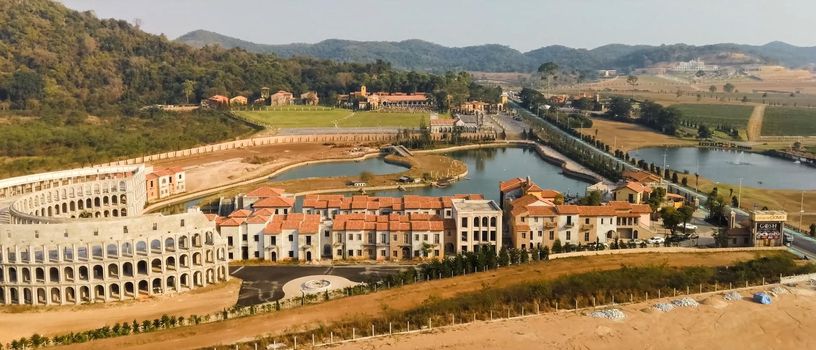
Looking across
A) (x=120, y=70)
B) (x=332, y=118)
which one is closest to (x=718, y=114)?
(x=332, y=118)

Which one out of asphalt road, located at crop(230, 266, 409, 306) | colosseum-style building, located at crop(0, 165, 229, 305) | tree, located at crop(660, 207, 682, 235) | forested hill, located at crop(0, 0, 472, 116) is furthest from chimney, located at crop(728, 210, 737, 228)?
forested hill, located at crop(0, 0, 472, 116)

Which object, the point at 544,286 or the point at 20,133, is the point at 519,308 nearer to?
the point at 544,286

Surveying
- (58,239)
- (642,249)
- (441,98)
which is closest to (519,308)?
(642,249)

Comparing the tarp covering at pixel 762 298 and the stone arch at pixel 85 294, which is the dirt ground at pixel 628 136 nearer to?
the tarp covering at pixel 762 298

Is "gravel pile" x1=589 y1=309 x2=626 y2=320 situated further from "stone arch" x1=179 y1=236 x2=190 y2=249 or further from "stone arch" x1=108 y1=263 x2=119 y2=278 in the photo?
"stone arch" x1=108 y1=263 x2=119 y2=278

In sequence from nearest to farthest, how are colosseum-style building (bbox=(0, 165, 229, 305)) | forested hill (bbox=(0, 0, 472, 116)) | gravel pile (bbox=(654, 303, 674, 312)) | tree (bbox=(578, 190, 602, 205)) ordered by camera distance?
gravel pile (bbox=(654, 303, 674, 312)), colosseum-style building (bbox=(0, 165, 229, 305)), tree (bbox=(578, 190, 602, 205)), forested hill (bbox=(0, 0, 472, 116))
